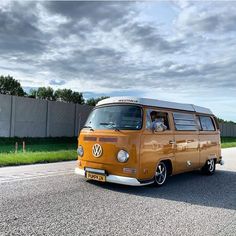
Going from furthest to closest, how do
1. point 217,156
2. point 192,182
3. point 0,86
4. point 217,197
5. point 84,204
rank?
point 0,86 < point 217,156 < point 192,182 < point 217,197 < point 84,204

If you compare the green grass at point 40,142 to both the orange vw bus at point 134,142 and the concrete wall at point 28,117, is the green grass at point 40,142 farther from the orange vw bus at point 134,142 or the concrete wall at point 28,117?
the orange vw bus at point 134,142

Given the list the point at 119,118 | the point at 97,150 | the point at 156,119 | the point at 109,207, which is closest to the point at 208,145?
the point at 156,119

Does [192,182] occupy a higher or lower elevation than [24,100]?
lower

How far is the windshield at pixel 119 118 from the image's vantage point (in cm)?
805

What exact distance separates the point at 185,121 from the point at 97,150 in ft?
10.3

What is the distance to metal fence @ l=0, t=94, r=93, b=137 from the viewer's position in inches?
1148

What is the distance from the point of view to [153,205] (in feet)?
22.3

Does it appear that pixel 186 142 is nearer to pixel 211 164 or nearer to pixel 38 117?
pixel 211 164

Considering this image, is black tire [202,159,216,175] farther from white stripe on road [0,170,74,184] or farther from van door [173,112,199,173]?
white stripe on road [0,170,74,184]

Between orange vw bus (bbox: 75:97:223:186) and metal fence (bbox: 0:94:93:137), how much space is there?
21.9m

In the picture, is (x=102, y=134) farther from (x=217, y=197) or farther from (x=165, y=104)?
(x=217, y=197)

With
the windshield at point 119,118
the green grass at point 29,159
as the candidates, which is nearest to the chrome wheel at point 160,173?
the windshield at point 119,118

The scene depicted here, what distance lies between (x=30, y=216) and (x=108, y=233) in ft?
4.66

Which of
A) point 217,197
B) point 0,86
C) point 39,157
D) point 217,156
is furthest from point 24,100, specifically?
point 0,86
